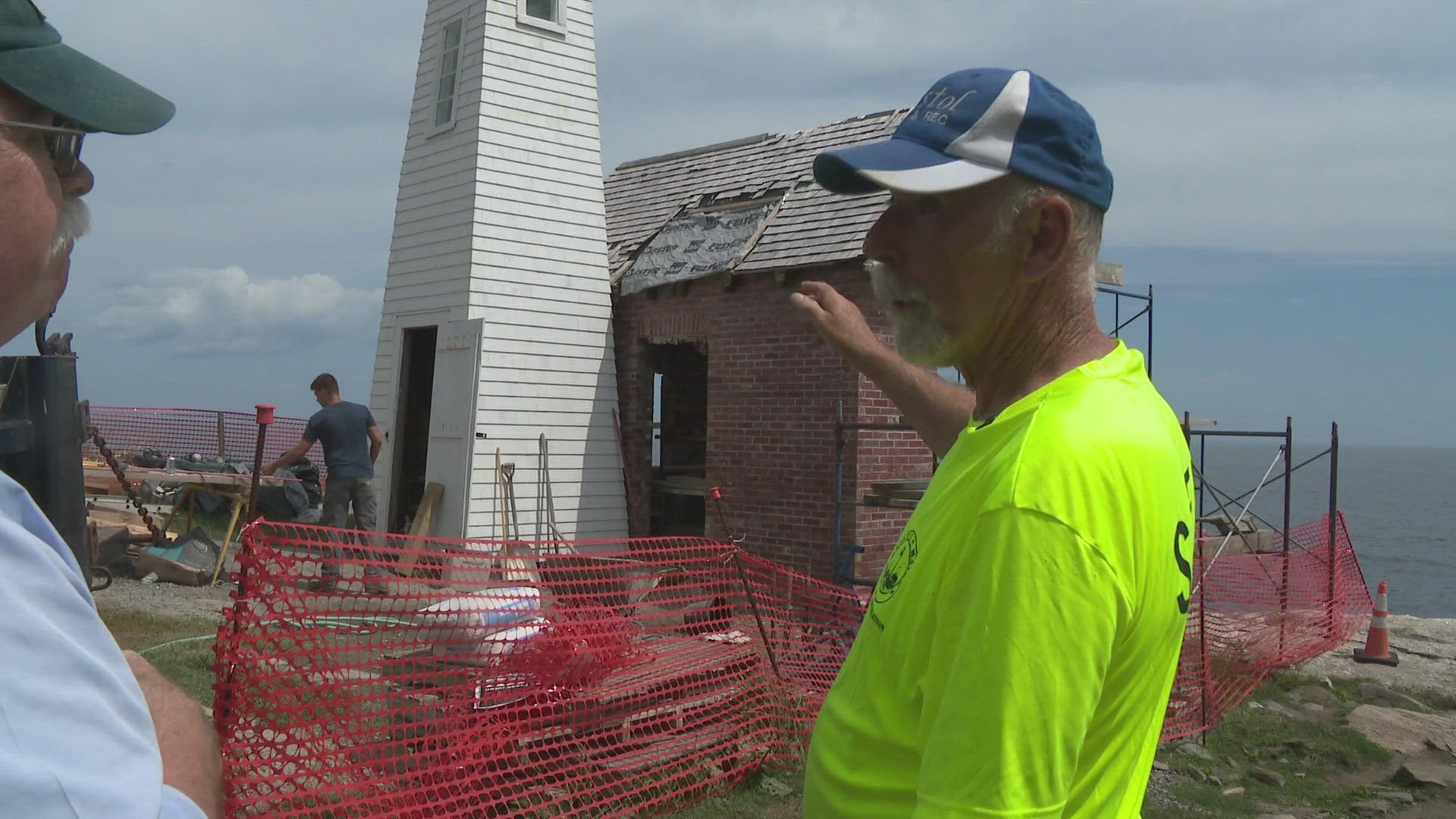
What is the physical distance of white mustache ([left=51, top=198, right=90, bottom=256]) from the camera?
121 cm

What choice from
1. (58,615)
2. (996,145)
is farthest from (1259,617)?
(58,615)

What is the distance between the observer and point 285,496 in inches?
502

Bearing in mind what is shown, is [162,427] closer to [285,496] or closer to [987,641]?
[285,496]

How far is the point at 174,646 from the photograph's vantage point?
756 centimetres

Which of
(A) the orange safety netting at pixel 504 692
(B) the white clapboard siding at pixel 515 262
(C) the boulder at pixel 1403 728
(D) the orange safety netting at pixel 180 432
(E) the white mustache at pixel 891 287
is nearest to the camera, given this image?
(E) the white mustache at pixel 891 287

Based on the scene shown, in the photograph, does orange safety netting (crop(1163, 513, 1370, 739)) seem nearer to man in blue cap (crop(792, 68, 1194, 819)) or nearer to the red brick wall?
the red brick wall

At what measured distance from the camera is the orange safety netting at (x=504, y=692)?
359 cm

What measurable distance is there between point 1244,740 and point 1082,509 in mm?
7055

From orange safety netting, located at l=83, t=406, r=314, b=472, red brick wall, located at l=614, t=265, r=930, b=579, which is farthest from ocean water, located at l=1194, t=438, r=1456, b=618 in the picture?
orange safety netting, located at l=83, t=406, r=314, b=472

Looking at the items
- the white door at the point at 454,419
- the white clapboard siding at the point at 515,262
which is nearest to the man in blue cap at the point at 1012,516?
the white door at the point at 454,419

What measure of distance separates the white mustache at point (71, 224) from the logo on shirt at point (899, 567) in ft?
3.72

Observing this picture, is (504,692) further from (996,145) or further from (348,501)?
(348,501)

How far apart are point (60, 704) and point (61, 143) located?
65cm

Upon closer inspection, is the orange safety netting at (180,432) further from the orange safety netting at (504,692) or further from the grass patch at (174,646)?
the orange safety netting at (504,692)
